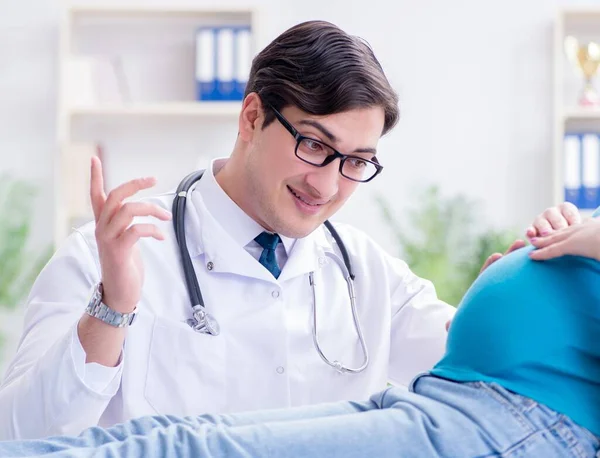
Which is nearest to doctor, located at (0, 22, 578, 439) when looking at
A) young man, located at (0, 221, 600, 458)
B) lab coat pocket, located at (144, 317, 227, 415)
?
lab coat pocket, located at (144, 317, 227, 415)

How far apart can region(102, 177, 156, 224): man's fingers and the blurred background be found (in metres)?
3.05

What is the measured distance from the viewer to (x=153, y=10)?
4.40 metres

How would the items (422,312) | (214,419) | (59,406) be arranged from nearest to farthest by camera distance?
(214,419), (59,406), (422,312)

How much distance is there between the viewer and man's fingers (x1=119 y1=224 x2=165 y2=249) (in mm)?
1321

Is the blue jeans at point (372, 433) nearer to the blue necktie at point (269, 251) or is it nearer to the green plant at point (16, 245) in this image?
the blue necktie at point (269, 251)

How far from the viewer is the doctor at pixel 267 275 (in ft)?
5.82

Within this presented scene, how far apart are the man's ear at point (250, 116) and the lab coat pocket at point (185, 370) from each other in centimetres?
43

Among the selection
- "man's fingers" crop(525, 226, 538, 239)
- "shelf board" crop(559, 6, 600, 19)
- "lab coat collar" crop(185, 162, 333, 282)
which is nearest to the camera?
"man's fingers" crop(525, 226, 538, 239)

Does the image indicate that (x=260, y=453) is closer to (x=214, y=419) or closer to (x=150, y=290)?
(x=214, y=419)

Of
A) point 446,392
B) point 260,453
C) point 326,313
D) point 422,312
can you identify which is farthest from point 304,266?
point 260,453

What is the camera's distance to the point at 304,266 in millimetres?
1933

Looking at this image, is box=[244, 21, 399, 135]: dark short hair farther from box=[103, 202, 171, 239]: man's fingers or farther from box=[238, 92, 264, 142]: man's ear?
box=[103, 202, 171, 239]: man's fingers

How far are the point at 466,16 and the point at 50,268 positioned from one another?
335 centimetres

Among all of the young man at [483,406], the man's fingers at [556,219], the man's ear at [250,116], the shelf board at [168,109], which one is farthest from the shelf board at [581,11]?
the young man at [483,406]
